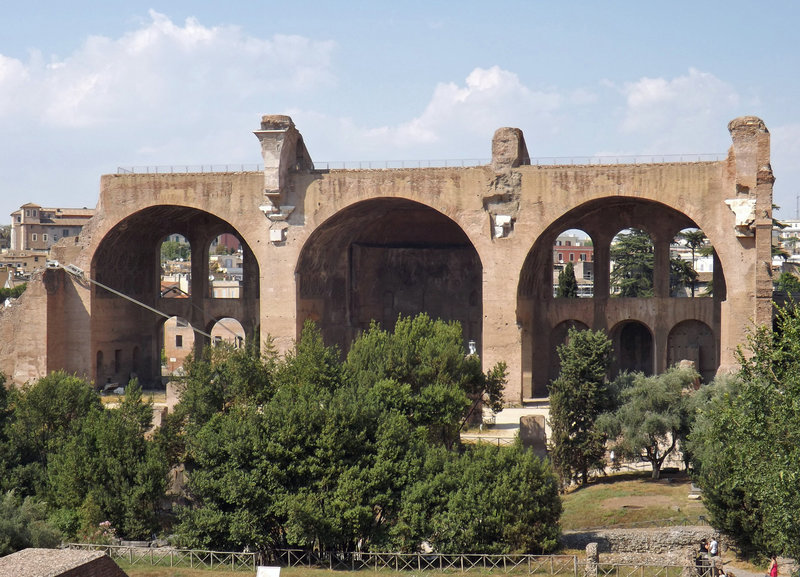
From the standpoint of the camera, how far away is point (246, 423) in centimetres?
2303

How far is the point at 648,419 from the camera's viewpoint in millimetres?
27094

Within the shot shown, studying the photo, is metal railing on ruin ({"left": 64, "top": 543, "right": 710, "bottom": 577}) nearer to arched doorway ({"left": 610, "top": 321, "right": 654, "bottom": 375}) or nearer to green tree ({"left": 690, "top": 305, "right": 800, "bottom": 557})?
green tree ({"left": 690, "top": 305, "right": 800, "bottom": 557})

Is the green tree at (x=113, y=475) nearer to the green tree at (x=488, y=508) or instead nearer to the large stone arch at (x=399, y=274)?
the green tree at (x=488, y=508)

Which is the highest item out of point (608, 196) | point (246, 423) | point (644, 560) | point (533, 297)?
point (608, 196)

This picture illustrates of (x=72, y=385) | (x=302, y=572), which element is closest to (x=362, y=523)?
(x=302, y=572)

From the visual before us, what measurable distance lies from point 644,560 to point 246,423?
7.95 metres

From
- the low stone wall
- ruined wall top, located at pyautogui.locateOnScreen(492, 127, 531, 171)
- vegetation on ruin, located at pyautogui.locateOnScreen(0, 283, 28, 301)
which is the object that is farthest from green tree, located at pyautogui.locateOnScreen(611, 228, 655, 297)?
the low stone wall

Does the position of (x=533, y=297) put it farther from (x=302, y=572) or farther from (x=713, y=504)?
(x=302, y=572)

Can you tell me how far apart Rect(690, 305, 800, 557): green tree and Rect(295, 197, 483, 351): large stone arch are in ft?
62.3

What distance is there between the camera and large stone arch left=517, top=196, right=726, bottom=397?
35500 mm

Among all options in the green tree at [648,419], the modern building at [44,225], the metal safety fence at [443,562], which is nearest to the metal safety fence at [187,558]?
the metal safety fence at [443,562]

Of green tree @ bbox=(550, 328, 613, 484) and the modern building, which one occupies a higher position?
the modern building

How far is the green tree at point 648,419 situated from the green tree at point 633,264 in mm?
25073

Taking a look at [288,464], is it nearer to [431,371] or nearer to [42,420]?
[431,371]
